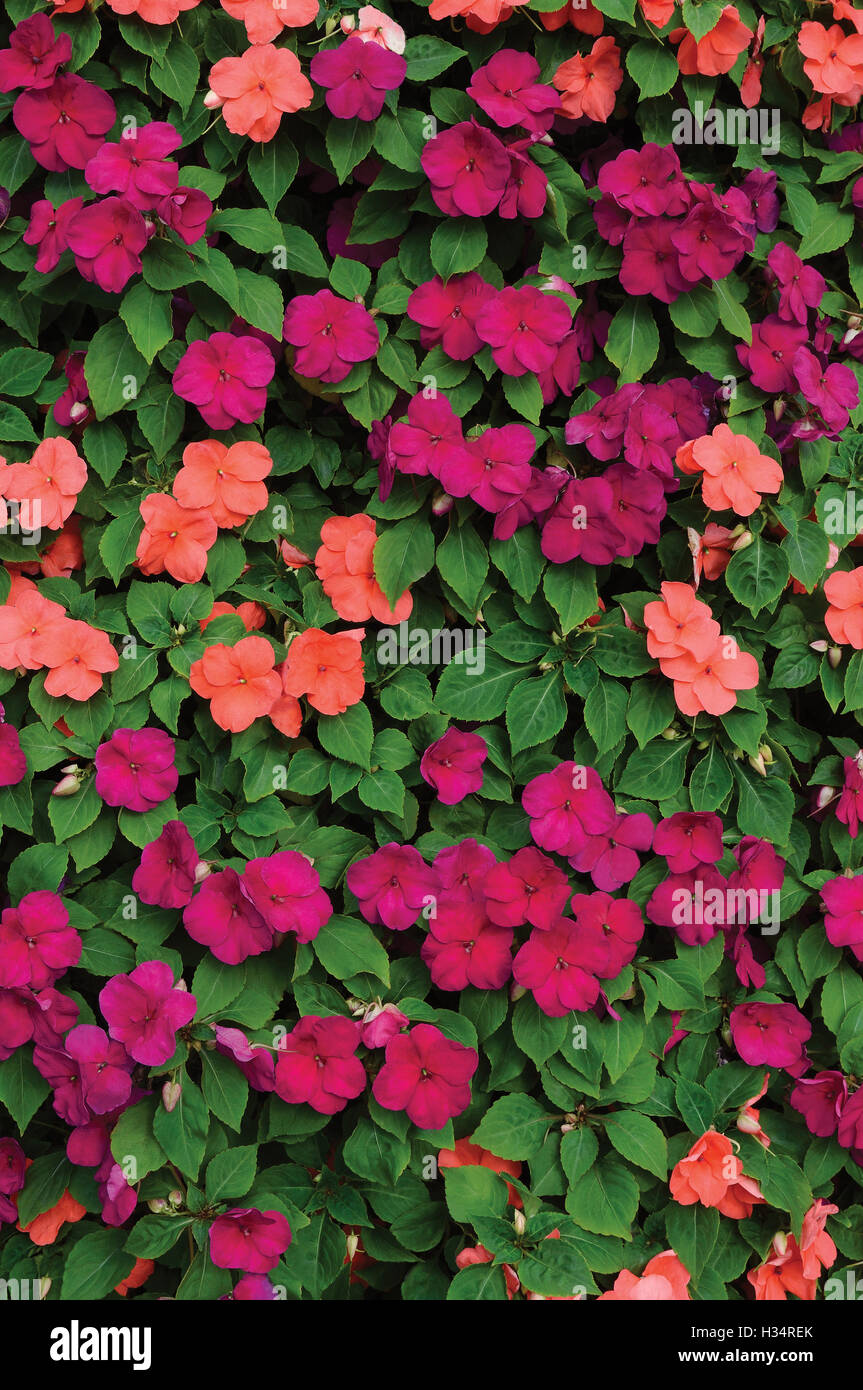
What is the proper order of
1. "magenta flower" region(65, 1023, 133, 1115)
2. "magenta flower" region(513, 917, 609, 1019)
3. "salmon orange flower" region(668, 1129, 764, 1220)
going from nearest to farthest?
"magenta flower" region(65, 1023, 133, 1115)
"magenta flower" region(513, 917, 609, 1019)
"salmon orange flower" region(668, 1129, 764, 1220)

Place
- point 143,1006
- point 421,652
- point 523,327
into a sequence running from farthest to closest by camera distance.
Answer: point 421,652, point 523,327, point 143,1006

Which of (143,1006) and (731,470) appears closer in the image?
(143,1006)

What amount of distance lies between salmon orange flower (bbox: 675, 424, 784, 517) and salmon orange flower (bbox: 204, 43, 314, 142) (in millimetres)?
972

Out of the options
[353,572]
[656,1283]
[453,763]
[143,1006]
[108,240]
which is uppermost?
[108,240]

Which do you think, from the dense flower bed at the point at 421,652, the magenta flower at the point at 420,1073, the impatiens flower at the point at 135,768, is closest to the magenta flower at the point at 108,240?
the dense flower bed at the point at 421,652

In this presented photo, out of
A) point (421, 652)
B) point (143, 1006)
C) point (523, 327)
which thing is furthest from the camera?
point (421, 652)

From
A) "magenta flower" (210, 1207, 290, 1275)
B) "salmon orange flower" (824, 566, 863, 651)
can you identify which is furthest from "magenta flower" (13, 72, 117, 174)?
"magenta flower" (210, 1207, 290, 1275)

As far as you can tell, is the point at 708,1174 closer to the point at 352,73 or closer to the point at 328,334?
the point at 328,334

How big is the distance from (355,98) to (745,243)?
78cm

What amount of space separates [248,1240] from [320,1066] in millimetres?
333

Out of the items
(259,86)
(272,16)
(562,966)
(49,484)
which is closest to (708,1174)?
(562,966)

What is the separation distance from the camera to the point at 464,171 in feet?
7.51

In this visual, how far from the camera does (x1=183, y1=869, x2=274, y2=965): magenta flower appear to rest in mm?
2242

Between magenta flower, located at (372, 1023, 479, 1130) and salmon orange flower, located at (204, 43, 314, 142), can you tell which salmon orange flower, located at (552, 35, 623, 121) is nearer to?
salmon orange flower, located at (204, 43, 314, 142)
